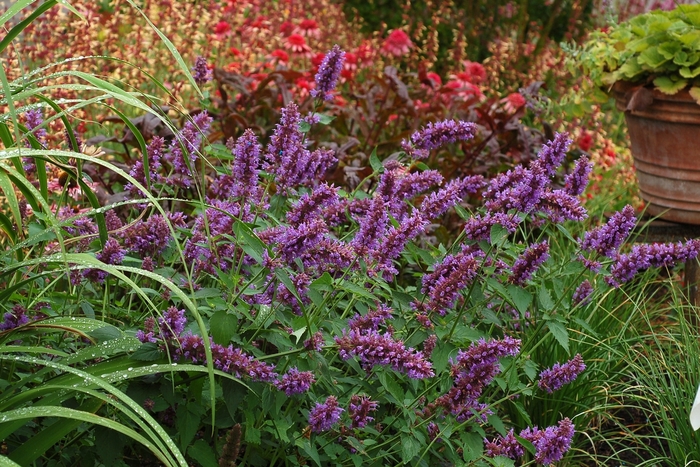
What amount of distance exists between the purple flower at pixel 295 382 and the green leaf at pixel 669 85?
2.78m

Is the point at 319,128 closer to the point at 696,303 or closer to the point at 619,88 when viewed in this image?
the point at 619,88

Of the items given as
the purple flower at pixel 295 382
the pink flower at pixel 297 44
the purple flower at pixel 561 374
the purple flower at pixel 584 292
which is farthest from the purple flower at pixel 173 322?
the pink flower at pixel 297 44

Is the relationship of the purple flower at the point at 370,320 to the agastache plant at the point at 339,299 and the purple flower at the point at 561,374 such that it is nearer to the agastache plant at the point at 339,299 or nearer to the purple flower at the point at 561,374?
the agastache plant at the point at 339,299

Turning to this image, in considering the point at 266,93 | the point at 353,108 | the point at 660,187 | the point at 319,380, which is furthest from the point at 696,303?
the point at 319,380

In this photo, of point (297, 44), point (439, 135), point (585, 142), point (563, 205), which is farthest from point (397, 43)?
point (563, 205)

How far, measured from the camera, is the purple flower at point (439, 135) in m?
2.30

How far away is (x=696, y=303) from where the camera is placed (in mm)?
4059

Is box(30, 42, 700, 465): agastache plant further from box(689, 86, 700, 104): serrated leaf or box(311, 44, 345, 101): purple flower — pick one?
box(689, 86, 700, 104): serrated leaf

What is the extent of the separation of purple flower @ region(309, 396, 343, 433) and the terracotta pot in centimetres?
277

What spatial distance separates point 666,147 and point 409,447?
9.06ft

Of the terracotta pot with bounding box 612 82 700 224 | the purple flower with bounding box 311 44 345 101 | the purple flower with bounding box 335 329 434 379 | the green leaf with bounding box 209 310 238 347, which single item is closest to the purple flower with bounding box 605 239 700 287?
the purple flower with bounding box 335 329 434 379

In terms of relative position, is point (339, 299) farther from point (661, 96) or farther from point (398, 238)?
point (661, 96)

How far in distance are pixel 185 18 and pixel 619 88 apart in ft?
8.73

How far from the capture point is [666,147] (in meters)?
4.31
